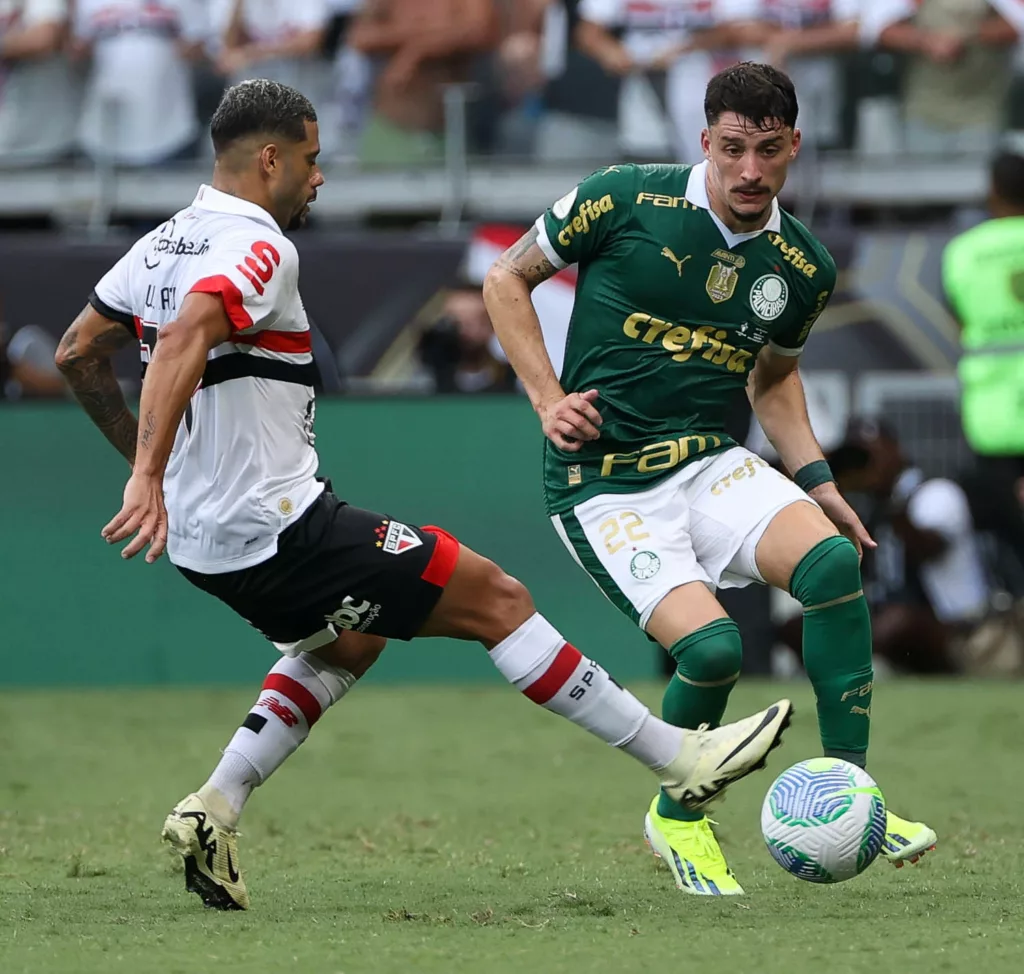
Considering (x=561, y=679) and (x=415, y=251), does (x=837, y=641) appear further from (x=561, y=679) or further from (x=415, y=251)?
(x=415, y=251)

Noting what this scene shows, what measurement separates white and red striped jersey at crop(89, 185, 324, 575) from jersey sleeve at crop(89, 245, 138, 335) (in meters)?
0.10

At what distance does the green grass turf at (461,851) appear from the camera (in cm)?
462

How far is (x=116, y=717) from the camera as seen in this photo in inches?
444

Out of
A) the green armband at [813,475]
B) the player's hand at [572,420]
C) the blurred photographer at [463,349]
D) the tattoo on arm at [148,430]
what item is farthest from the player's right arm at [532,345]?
the blurred photographer at [463,349]

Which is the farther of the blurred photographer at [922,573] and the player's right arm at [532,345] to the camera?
the blurred photographer at [922,573]

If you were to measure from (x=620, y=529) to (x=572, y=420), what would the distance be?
42cm

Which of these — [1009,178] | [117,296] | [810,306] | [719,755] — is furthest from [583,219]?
[1009,178]

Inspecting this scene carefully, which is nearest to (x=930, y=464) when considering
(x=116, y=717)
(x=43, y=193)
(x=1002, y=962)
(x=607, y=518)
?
(x=116, y=717)

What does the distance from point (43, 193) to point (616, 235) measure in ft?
30.5

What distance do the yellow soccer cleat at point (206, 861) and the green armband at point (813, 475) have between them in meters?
2.13

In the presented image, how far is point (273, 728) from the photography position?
5.86 metres

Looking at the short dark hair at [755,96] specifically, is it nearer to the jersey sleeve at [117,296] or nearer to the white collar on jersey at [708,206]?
the white collar on jersey at [708,206]

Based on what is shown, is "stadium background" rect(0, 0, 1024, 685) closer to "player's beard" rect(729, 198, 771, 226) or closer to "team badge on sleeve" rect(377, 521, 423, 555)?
"player's beard" rect(729, 198, 771, 226)

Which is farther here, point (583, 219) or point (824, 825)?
point (583, 219)
